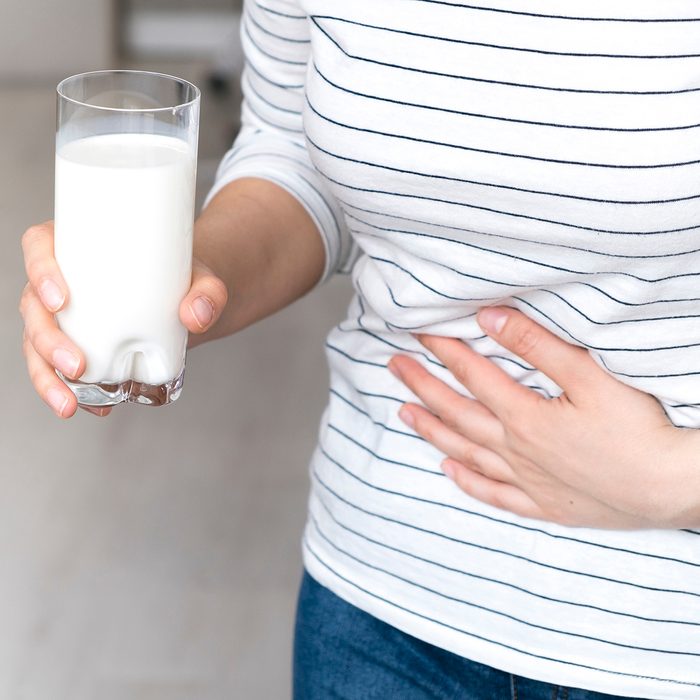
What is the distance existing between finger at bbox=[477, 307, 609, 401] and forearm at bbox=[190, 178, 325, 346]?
8.6 inches

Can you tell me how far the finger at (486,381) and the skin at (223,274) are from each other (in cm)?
17

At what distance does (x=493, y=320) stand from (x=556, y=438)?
98 mm

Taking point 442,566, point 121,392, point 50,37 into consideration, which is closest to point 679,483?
point 442,566

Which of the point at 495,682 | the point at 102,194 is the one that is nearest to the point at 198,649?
the point at 495,682

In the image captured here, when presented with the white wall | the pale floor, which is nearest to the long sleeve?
the pale floor

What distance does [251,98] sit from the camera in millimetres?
990

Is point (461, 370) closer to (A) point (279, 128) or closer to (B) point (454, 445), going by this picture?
(B) point (454, 445)

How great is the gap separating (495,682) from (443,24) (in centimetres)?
49

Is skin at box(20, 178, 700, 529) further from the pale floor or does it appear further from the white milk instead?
the pale floor

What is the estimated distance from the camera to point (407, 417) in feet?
2.78

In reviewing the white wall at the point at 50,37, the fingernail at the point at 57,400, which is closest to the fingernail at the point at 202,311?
the fingernail at the point at 57,400

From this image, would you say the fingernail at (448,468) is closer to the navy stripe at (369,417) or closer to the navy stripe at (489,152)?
the navy stripe at (369,417)

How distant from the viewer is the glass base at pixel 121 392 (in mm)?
752

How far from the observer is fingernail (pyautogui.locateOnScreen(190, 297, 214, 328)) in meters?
0.73
